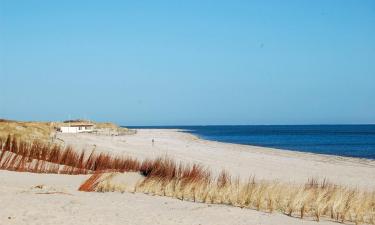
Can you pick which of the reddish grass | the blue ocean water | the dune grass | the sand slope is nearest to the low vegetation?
the reddish grass

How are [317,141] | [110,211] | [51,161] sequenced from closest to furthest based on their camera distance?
[110,211]
[51,161]
[317,141]

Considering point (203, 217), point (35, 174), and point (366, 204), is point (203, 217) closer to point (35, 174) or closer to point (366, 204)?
point (366, 204)

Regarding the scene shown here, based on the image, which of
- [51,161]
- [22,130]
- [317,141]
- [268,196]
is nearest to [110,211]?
[268,196]

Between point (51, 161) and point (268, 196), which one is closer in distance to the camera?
point (268, 196)

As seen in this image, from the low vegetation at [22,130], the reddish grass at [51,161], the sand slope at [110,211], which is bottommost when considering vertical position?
the sand slope at [110,211]

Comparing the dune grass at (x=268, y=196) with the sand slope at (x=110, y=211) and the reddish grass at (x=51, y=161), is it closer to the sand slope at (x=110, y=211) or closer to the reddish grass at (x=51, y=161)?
the sand slope at (x=110, y=211)

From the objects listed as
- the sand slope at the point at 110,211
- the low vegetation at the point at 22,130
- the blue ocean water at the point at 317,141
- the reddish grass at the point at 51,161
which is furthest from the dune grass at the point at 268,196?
the blue ocean water at the point at 317,141

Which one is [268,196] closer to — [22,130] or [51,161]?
[51,161]

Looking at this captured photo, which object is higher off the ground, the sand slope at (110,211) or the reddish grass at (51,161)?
the reddish grass at (51,161)

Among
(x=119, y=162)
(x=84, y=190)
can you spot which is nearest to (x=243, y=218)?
(x=84, y=190)

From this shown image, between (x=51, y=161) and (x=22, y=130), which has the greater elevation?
(x=22, y=130)

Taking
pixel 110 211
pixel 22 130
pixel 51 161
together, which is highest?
pixel 22 130

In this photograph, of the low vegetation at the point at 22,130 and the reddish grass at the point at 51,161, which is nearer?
the reddish grass at the point at 51,161

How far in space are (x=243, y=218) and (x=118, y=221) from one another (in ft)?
7.13
